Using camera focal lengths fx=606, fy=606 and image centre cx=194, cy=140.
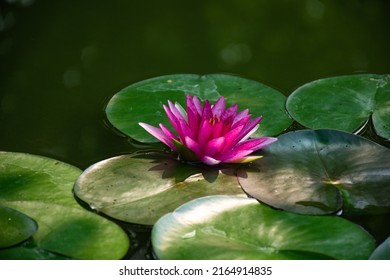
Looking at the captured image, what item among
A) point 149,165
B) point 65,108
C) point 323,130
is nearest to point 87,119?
point 65,108

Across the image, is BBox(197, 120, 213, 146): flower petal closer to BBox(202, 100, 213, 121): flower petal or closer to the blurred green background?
BBox(202, 100, 213, 121): flower petal

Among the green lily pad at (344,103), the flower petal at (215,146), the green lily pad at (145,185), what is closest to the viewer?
the green lily pad at (145,185)

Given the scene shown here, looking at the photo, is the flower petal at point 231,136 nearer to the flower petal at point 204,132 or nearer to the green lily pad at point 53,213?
the flower petal at point 204,132

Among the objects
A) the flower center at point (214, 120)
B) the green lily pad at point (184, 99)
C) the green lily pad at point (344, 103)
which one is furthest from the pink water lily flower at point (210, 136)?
the green lily pad at point (344, 103)

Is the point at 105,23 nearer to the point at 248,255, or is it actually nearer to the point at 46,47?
the point at 46,47

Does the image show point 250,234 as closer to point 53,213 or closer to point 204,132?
point 204,132

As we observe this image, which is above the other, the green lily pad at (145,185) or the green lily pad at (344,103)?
the green lily pad at (344,103)

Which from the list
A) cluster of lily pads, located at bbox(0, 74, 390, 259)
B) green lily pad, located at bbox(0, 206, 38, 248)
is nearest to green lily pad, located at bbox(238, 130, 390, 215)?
cluster of lily pads, located at bbox(0, 74, 390, 259)

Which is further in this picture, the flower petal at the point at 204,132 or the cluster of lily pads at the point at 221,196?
the flower petal at the point at 204,132
